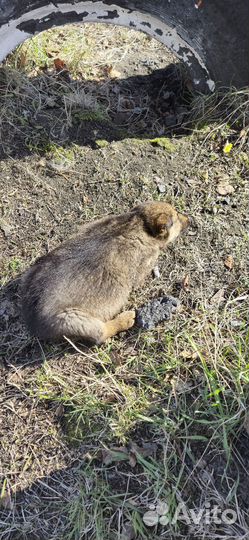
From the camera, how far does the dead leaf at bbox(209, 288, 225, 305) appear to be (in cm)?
461

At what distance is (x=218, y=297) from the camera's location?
4637 mm

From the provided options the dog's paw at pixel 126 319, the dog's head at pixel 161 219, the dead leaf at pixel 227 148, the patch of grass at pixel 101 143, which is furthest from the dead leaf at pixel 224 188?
the dog's paw at pixel 126 319

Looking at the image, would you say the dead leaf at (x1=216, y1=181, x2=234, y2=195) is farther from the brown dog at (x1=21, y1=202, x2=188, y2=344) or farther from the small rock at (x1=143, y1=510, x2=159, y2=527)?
the small rock at (x1=143, y1=510, x2=159, y2=527)

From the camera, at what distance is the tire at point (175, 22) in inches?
188

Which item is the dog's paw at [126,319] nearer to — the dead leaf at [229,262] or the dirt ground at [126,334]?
the dirt ground at [126,334]

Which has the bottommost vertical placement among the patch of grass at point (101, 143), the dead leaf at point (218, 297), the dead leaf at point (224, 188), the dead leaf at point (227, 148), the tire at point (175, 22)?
the dead leaf at point (218, 297)

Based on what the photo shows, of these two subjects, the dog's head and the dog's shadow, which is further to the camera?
the dog's head

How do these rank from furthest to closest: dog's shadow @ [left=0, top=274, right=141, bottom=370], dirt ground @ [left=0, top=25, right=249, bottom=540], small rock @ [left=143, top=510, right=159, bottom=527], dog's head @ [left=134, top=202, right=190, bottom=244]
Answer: dog's head @ [left=134, top=202, right=190, bottom=244], dog's shadow @ [left=0, top=274, right=141, bottom=370], dirt ground @ [left=0, top=25, right=249, bottom=540], small rock @ [left=143, top=510, right=159, bottom=527]

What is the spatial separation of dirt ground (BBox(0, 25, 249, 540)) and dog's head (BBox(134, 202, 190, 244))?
0.26m

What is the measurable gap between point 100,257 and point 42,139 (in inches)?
63.7

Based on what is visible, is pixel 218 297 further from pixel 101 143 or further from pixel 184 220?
pixel 101 143

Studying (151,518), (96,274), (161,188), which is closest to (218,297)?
(96,274)

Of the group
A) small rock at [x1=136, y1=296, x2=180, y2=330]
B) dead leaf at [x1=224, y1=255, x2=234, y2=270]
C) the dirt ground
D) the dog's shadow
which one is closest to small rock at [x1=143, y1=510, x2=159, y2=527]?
the dirt ground

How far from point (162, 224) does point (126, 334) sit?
91cm
